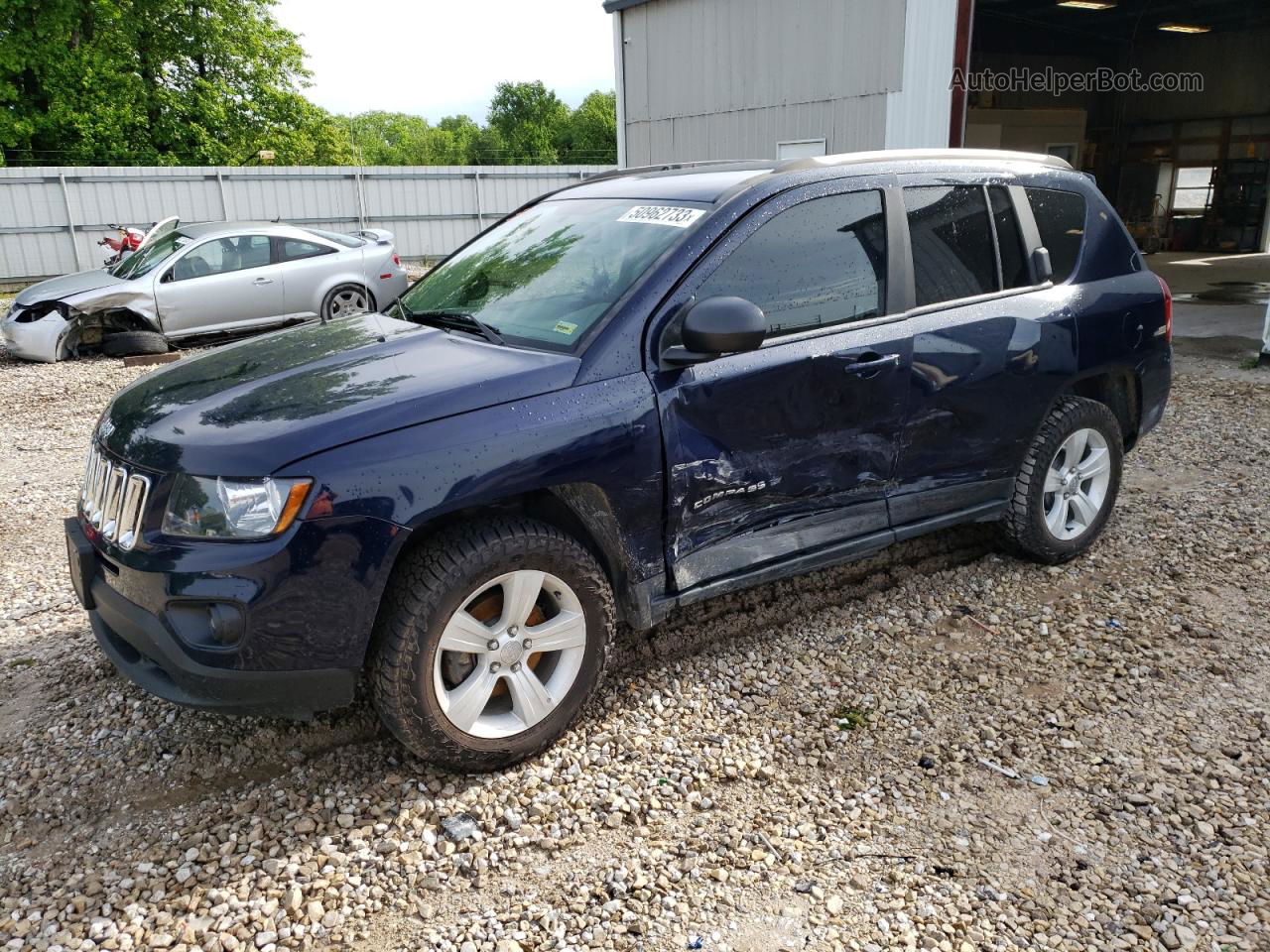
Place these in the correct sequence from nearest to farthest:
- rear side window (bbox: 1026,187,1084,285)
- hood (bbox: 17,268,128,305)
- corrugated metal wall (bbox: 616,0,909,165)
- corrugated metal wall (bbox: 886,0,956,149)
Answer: rear side window (bbox: 1026,187,1084,285) → hood (bbox: 17,268,128,305) → corrugated metal wall (bbox: 886,0,956,149) → corrugated metal wall (bbox: 616,0,909,165)

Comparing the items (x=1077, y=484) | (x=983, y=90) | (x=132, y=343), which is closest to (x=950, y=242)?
(x=1077, y=484)

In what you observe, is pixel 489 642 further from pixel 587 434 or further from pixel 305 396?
pixel 305 396

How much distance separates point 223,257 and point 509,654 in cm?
997

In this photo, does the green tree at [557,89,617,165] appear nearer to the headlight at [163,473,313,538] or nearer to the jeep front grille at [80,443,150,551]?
the jeep front grille at [80,443,150,551]

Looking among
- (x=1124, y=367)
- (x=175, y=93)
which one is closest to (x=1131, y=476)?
(x=1124, y=367)

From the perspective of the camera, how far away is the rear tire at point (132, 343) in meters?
10.7

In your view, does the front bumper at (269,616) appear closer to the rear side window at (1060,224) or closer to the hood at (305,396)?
the hood at (305,396)

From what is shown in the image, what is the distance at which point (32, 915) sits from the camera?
2529 millimetres

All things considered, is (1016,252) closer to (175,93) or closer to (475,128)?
(175,93)

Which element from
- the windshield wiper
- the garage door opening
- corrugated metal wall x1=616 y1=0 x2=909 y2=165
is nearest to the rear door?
the windshield wiper

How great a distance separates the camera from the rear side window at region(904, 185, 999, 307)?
3.83 m

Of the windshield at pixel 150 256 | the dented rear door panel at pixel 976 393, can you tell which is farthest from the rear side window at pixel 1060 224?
the windshield at pixel 150 256

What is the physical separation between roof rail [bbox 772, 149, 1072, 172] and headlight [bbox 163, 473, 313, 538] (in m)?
2.14

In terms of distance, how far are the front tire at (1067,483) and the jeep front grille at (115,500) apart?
3.51m
